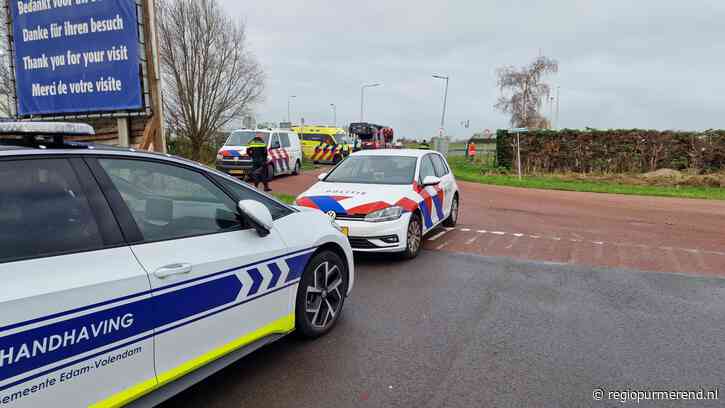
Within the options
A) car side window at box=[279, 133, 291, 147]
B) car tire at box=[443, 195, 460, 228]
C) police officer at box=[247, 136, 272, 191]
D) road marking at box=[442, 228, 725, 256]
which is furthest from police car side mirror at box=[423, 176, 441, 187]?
car side window at box=[279, 133, 291, 147]

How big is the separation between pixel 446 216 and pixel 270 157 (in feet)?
33.8

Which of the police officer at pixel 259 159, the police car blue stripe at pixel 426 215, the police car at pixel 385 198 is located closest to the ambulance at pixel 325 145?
the police officer at pixel 259 159

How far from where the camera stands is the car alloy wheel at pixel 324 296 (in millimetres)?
3812

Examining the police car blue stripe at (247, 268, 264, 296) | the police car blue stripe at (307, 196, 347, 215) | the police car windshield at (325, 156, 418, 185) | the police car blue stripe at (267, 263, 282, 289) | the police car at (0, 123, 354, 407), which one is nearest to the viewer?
the police car at (0, 123, 354, 407)

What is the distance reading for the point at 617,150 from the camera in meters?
23.0

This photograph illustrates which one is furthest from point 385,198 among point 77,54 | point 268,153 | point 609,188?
point 609,188

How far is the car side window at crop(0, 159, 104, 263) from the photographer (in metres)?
2.06

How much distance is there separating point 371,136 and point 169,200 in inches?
1486

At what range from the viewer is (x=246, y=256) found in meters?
2.99

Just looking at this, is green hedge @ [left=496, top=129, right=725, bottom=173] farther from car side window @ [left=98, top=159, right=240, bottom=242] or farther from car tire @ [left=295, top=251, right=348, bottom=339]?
car side window @ [left=98, top=159, right=240, bottom=242]

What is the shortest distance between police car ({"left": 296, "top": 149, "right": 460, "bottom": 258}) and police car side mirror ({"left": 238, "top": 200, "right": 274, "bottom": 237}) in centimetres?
295

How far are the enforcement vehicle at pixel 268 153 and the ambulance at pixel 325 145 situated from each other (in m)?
7.83

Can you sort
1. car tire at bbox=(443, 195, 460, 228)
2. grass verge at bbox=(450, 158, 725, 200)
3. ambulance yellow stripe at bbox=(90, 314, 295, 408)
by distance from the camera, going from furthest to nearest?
grass verge at bbox=(450, 158, 725, 200), car tire at bbox=(443, 195, 460, 228), ambulance yellow stripe at bbox=(90, 314, 295, 408)

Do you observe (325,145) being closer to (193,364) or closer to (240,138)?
(240,138)
